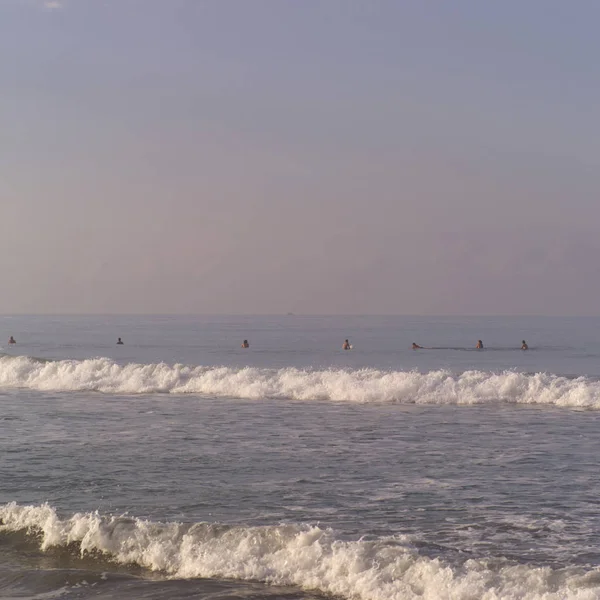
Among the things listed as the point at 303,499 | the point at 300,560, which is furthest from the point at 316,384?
the point at 300,560

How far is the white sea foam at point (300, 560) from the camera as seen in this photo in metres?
9.73

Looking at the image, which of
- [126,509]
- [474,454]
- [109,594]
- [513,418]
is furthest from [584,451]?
[109,594]

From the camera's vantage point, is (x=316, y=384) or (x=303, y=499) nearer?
(x=303, y=499)

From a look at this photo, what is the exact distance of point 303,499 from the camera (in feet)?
46.5

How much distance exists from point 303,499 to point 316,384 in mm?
21505

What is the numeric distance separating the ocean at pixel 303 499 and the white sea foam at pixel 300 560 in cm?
2

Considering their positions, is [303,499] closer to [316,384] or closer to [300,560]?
[300,560]

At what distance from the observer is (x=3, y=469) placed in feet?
55.0

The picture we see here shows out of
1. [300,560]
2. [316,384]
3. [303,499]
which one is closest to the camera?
[300,560]

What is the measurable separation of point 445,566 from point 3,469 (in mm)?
10651

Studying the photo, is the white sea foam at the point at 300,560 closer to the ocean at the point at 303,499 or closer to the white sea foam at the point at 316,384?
the ocean at the point at 303,499

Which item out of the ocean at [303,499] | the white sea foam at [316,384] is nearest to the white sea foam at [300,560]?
the ocean at [303,499]

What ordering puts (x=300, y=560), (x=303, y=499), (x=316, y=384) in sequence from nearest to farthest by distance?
(x=300, y=560)
(x=303, y=499)
(x=316, y=384)

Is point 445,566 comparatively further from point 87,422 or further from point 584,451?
point 87,422
